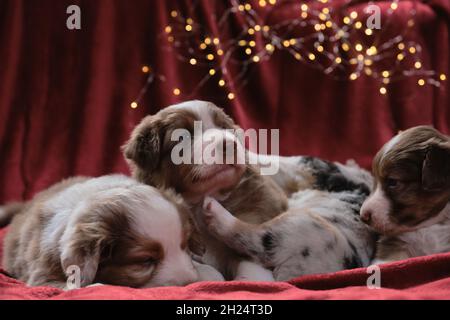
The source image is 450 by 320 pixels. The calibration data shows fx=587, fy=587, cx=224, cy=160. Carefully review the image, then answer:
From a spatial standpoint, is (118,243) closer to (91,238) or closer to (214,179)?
(91,238)

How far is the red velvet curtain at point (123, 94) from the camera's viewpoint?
13.9ft

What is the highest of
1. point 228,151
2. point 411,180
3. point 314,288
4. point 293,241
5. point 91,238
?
point 228,151

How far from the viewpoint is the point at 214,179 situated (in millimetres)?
2775

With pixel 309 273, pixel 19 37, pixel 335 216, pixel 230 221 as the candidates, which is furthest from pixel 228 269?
pixel 19 37

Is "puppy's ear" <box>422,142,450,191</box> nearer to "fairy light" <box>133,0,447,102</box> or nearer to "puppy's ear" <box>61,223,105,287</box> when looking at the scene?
"puppy's ear" <box>61,223,105,287</box>

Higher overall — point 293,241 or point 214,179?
point 214,179

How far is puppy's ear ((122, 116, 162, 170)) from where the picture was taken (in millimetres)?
2850

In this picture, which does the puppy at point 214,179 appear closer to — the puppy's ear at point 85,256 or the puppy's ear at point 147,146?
the puppy's ear at point 147,146

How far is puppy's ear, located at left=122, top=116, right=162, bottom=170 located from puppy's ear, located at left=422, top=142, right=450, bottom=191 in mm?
1248

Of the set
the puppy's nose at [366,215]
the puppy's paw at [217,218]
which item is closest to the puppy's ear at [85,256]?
the puppy's paw at [217,218]

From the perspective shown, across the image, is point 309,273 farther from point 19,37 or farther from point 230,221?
point 19,37

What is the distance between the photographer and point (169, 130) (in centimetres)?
285

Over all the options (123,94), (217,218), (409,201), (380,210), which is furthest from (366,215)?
(123,94)

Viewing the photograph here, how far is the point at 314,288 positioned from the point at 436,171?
783 millimetres
